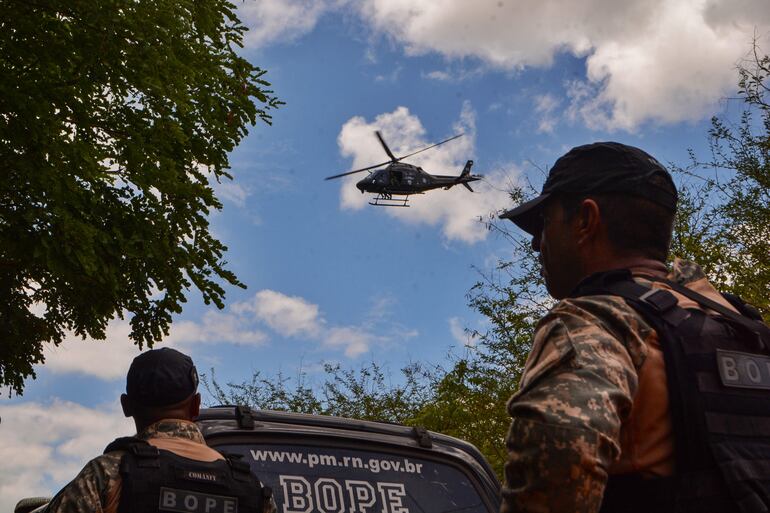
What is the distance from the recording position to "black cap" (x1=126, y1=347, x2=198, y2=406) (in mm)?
3838

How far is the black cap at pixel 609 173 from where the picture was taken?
8.04 ft

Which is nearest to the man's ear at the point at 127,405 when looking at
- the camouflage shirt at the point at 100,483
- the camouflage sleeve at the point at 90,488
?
the camouflage shirt at the point at 100,483

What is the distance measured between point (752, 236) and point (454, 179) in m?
40.4

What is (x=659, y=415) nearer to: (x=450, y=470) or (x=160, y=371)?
(x=160, y=371)

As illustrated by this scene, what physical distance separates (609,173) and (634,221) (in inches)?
5.3

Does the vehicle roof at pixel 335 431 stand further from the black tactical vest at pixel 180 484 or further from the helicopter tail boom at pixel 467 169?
the helicopter tail boom at pixel 467 169

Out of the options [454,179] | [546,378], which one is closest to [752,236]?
[546,378]

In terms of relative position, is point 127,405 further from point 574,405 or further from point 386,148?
point 386,148

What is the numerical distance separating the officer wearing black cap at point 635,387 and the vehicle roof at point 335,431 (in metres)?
2.32

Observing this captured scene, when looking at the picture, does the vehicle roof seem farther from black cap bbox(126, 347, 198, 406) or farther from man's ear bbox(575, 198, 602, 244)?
man's ear bbox(575, 198, 602, 244)

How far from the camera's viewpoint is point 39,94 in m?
17.2

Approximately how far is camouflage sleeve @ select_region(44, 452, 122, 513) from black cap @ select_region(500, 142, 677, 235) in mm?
1996

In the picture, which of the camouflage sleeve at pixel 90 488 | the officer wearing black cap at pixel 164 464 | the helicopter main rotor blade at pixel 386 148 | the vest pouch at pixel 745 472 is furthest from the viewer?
the helicopter main rotor blade at pixel 386 148

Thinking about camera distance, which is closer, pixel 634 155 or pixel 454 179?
pixel 634 155
